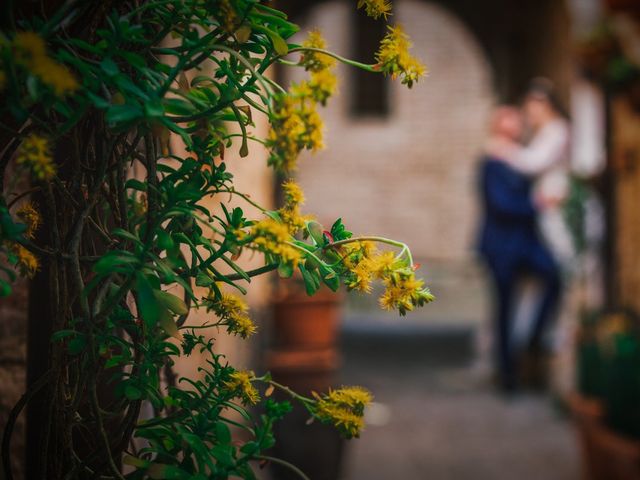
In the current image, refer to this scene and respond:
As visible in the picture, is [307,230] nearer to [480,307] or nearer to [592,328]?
[592,328]

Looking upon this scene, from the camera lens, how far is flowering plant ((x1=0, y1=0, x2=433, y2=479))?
0.72 m

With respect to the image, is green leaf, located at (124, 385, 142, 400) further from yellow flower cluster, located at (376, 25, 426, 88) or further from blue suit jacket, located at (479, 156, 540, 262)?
blue suit jacket, located at (479, 156, 540, 262)

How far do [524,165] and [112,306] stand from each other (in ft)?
17.0

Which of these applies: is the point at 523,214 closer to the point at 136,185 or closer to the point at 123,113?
the point at 136,185

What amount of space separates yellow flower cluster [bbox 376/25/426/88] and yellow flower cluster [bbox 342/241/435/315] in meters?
0.18

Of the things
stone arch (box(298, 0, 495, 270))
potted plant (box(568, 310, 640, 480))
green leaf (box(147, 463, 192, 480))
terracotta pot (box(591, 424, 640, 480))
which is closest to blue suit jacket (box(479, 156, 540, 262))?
potted plant (box(568, 310, 640, 480))

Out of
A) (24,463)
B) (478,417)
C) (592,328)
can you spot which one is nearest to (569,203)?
(592,328)

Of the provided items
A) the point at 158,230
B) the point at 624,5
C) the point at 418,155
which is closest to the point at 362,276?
the point at 158,230

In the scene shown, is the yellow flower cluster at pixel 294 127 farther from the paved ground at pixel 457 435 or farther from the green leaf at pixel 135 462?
the paved ground at pixel 457 435

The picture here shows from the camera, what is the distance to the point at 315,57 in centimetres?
82

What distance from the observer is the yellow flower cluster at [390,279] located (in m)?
0.77

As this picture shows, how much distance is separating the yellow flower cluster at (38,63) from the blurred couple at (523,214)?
5.17 meters

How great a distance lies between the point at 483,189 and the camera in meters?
5.63

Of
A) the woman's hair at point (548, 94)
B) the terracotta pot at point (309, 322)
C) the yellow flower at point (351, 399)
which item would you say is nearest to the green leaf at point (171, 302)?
the yellow flower at point (351, 399)
